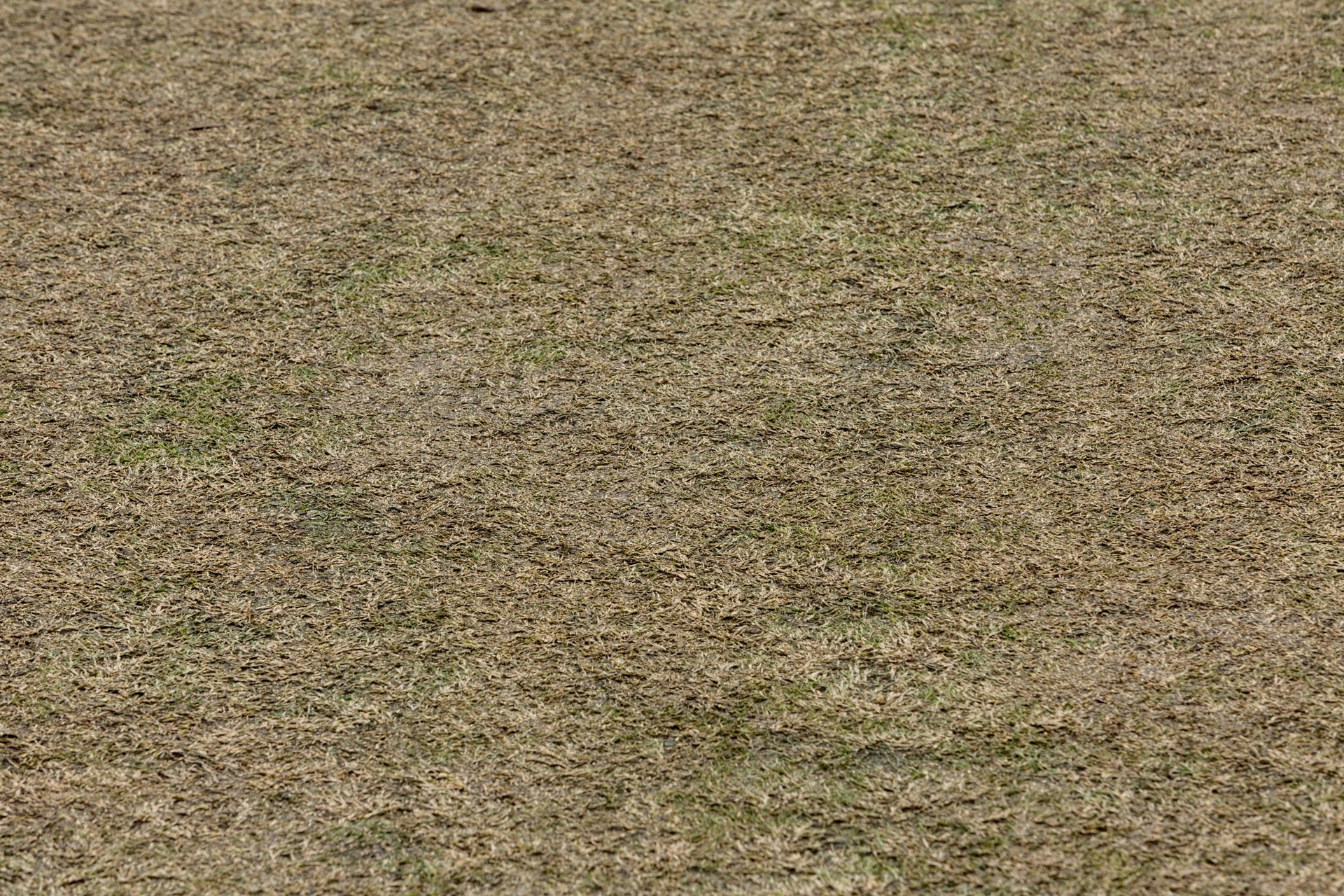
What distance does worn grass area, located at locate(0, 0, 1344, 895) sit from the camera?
1.50 m

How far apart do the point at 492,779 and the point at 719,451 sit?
0.53 meters

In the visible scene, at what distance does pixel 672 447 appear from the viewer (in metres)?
1.89

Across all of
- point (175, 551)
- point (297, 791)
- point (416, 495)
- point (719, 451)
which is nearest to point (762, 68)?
point (719, 451)

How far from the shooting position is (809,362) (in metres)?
2.00

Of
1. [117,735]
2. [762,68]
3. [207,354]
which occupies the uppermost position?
[762,68]

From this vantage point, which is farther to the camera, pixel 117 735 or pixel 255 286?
pixel 255 286

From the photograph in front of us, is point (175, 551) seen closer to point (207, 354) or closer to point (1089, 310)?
point (207, 354)

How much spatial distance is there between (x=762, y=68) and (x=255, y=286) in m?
0.90

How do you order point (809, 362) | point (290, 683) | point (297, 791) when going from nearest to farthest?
point (297, 791), point (290, 683), point (809, 362)

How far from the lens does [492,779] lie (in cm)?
152

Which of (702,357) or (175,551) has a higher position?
(702,357)

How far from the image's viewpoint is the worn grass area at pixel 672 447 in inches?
58.9

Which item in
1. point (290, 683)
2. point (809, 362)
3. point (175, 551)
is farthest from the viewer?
point (809, 362)

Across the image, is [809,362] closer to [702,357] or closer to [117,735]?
[702,357]
